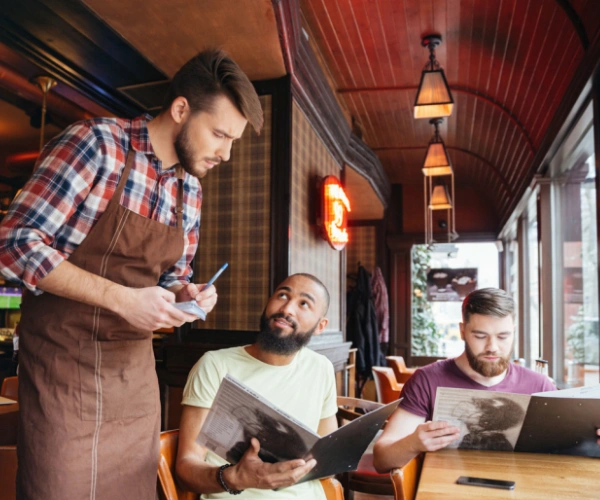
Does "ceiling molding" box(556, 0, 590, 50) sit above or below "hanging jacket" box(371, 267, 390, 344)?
above

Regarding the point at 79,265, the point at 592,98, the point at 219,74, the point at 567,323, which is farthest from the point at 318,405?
the point at 567,323

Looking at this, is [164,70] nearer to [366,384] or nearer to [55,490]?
[55,490]

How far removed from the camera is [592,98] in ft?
12.3

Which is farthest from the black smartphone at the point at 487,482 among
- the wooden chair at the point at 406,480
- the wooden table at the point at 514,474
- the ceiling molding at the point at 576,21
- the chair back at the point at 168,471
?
the ceiling molding at the point at 576,21

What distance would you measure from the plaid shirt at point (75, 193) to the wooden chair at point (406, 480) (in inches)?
38.3

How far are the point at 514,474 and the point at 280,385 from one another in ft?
2.69

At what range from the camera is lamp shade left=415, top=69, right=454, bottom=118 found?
14.6 feet

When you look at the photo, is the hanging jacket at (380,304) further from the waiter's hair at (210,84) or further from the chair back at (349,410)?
the waiter's hair at (210,84)

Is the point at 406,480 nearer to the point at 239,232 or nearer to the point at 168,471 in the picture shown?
the point at 168,471

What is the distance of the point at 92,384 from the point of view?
1.50m

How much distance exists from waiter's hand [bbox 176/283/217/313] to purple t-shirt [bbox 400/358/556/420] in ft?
3.09

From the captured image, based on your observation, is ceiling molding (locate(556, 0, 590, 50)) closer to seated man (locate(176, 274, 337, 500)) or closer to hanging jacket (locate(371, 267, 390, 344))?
seated man (locate(176, 274, 337, 500))

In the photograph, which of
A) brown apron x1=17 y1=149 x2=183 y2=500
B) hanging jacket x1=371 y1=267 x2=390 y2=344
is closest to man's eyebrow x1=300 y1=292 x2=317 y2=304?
brown apron x1=17 y1=149 x2=183 y2=500

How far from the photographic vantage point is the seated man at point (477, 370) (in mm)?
2227
